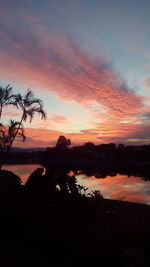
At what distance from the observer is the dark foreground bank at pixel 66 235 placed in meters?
5.41

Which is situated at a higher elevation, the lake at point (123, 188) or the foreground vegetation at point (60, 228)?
the foreground vegetation at point (60, 228)

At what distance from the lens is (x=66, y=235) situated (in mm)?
6191

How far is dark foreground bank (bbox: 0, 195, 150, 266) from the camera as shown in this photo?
5414mm

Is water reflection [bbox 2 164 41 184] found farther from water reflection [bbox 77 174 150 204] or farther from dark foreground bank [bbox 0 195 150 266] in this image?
dark foreground bank [bbox 0 195 150 266]

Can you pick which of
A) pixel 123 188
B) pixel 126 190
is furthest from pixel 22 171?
pixel 126 190

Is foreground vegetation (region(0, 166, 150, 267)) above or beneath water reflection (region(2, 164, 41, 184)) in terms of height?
above

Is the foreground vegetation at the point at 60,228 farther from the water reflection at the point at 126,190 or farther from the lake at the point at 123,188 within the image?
the water reflection at the point at 126,190

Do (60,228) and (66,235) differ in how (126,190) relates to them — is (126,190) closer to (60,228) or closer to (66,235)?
(60,228)

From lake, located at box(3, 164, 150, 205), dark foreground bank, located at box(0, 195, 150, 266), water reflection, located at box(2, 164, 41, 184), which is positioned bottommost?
water reflection, located at box(2, 164, 41, 184)

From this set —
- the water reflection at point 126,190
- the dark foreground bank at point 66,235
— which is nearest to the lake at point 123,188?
the water reflection at point 126,190

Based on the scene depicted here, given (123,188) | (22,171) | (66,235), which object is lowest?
(22,171)

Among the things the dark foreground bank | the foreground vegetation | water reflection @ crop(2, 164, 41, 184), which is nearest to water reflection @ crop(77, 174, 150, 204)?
water reflection @ crop(2, 164, 41, 184)

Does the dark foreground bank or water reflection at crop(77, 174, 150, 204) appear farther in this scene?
water reflection at crop(77, 174, 150, 204)

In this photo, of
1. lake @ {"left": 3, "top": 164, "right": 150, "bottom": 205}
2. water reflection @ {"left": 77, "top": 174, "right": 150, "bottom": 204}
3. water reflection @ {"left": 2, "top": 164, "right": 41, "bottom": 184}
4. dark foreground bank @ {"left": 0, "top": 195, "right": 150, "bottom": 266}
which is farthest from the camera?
water reflection @ {"left": 2, "top": 164, "right": 41, "bottom": 184}
